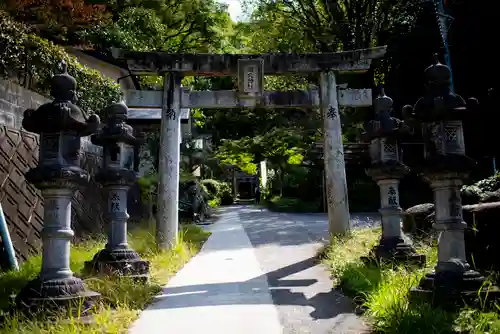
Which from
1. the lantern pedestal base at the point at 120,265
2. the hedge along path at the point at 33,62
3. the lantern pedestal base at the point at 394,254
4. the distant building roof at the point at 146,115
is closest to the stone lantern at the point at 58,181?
the lantern pedestal base at the point at 120,265

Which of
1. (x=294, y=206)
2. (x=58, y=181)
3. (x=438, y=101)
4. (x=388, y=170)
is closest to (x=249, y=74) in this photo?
(x=388, y=170)

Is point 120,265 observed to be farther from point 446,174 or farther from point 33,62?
point 33,62

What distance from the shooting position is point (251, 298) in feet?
20.5

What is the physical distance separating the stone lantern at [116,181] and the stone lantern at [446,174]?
4427 mm

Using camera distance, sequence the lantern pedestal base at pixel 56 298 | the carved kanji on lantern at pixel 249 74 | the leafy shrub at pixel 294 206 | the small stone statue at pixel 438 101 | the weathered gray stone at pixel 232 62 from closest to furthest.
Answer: the lantern pedestal base at pixel 56 298
the small stone statue at pixel 438 101
the weathered gray stone at pixel 232 62
the carved kanji on lantern at pixel 249 74
the leafy shrub at pixel 294 206

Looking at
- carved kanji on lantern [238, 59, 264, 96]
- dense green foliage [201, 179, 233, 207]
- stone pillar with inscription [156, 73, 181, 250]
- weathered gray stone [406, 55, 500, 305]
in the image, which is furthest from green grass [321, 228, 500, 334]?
dense green foliage [201, 179, 233, 207]

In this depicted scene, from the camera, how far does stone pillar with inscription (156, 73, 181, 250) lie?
9664mm

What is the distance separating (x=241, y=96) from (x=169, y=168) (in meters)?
2.35

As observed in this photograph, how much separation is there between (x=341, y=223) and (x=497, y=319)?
223 inches

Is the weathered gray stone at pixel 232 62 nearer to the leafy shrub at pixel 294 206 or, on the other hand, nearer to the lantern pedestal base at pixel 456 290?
the lantern pedestal base at pixel 456 290

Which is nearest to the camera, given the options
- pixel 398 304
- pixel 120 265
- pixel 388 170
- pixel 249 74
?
pixel 398 304

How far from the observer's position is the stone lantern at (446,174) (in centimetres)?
502

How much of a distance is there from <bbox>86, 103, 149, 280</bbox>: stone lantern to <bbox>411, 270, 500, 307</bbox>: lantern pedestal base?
4.25 meters

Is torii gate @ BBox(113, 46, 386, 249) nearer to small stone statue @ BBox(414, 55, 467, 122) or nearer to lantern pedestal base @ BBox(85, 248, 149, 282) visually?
lantern pedestal base @ BBox(85, 248, 149, 282)
